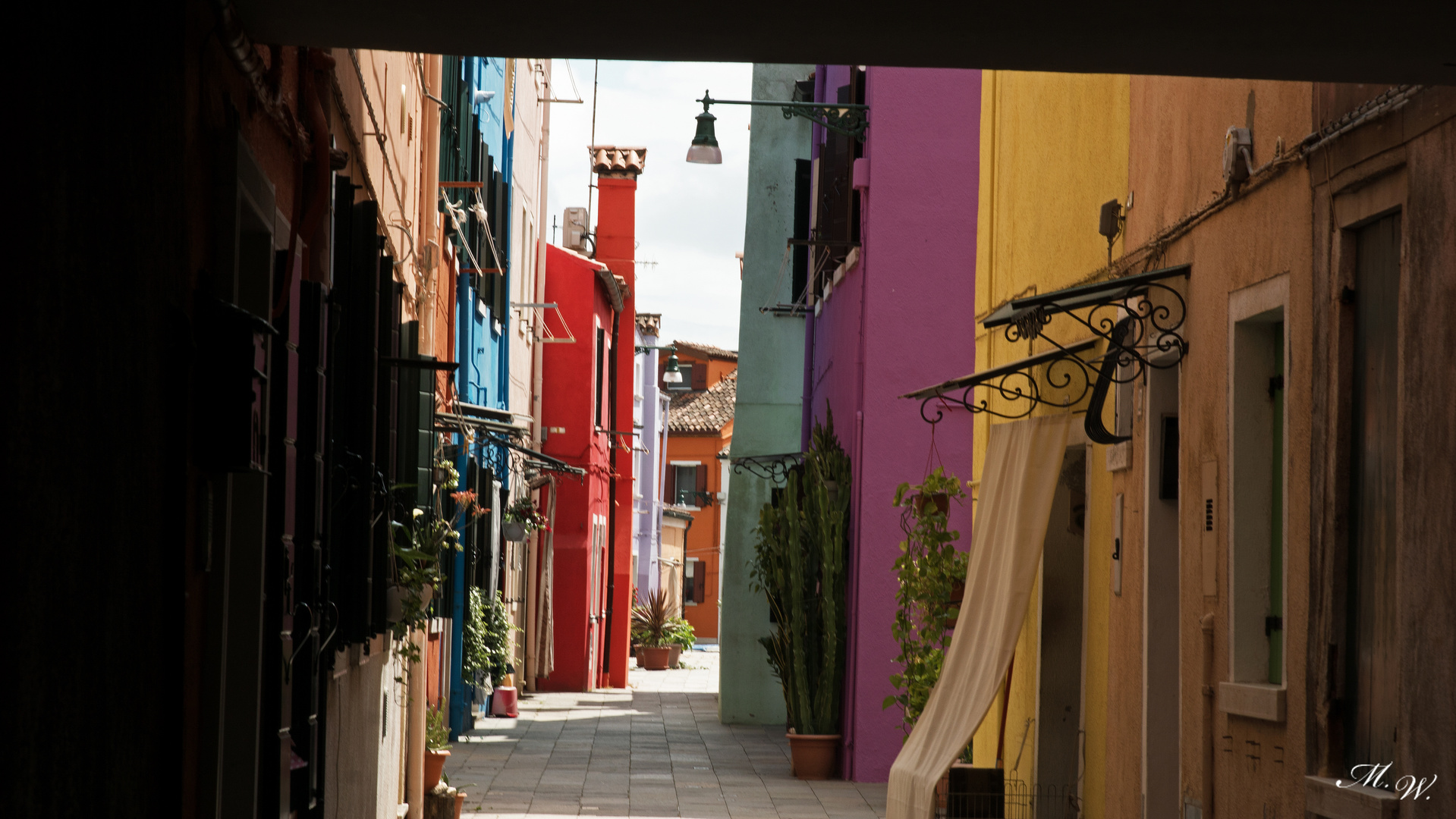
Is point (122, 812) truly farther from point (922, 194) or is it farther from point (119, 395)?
point (922, 194)

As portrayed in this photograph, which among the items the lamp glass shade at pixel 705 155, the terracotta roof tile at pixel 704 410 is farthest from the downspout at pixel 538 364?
the terracotta roof tile at pixel 704 410

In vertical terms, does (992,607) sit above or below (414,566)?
below

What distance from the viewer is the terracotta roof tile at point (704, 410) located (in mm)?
55844

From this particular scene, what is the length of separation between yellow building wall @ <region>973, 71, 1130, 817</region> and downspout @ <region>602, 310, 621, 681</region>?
58.8 feet

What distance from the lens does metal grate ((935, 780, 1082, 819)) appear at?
9.89m

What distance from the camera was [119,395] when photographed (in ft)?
11.7

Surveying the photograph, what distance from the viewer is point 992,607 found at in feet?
29.8

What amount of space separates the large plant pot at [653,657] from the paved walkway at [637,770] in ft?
39.7

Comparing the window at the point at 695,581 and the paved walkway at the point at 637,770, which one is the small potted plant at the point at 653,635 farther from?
the window at the point at 695,581

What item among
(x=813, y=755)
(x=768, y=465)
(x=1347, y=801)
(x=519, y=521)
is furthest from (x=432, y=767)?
(x=768, y=465)

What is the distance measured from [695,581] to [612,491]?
2566 cm

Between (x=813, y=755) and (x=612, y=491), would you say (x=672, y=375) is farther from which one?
(x=813, y=755)

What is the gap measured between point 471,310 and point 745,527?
21.4ft

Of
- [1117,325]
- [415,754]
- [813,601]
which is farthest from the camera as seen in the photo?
[813,601]
